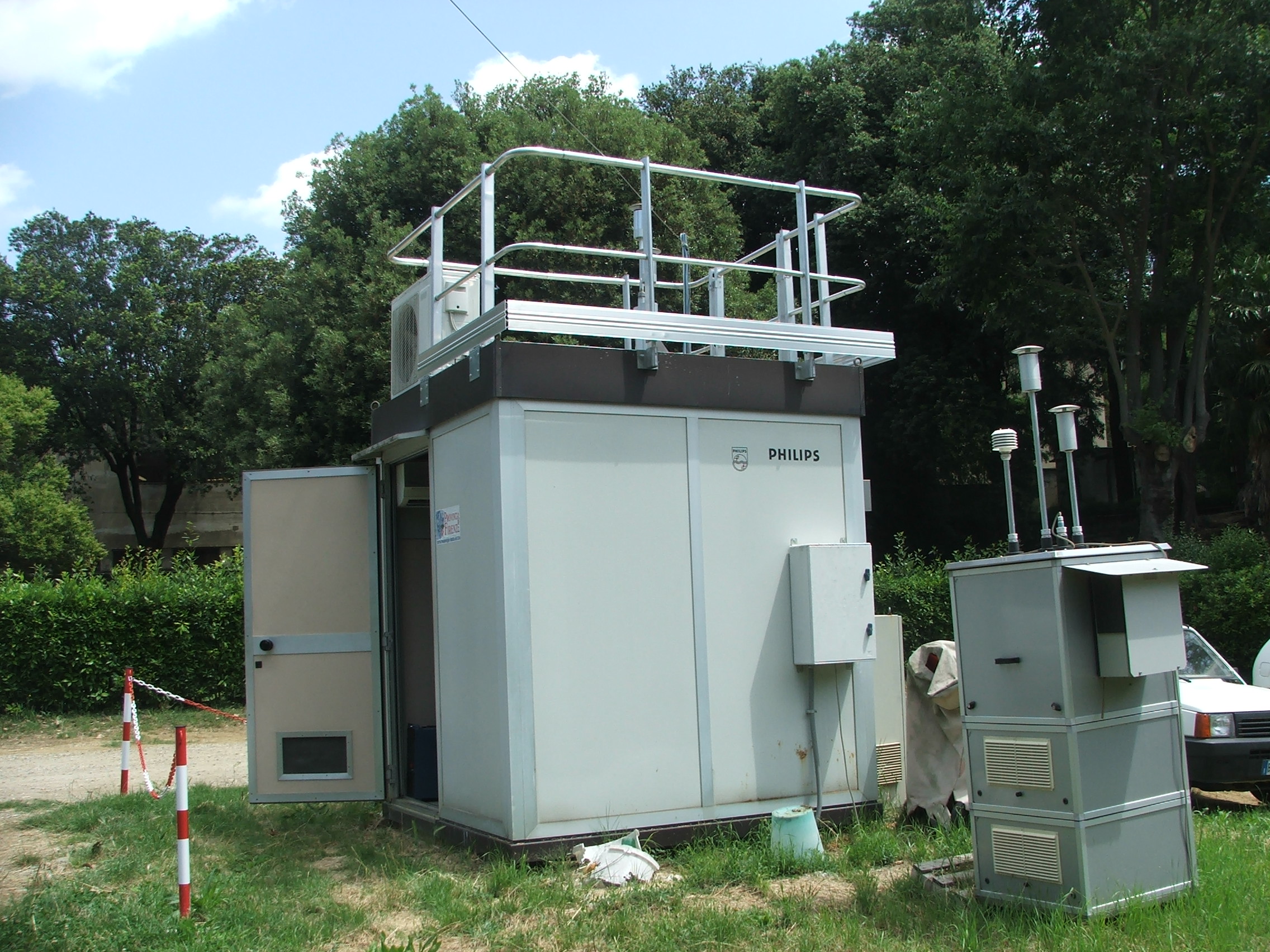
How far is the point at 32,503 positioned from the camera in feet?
96.5

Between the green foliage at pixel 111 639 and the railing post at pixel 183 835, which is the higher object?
the green foliage at pixel 111 639

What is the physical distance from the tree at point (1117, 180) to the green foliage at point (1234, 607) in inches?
201

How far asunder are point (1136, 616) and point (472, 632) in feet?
12.5

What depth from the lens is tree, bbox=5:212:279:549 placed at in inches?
1453

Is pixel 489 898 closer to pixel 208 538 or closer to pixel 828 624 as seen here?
pixel 828 624

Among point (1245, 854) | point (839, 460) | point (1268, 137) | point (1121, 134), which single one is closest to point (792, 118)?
point (1121, 134)

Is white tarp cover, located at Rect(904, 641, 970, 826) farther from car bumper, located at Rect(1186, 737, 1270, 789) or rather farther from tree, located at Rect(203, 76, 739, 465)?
tree, located at Rect(203, 76, 739, 465)

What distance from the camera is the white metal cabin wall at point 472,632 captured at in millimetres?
6484

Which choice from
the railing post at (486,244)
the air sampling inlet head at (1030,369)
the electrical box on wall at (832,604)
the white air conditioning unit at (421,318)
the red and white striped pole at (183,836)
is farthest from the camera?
the white air conditioning unit at (421,318)

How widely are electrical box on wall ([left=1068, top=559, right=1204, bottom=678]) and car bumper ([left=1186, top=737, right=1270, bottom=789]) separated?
3533 millimetres

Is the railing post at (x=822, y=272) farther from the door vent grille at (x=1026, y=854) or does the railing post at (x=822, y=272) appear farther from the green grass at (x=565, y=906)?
the door vent grille at (x=1026, y=854)

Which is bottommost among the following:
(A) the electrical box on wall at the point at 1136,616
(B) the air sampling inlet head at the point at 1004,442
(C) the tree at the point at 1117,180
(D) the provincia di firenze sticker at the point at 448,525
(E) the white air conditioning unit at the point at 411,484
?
(A) the electrical box on wall at the point at 1136,616

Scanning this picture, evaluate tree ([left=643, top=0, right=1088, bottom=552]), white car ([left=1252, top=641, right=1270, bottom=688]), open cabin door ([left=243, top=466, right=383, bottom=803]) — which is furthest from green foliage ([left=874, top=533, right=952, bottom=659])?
open cabin door ([left=243, top=466, right=383, bottom=803])

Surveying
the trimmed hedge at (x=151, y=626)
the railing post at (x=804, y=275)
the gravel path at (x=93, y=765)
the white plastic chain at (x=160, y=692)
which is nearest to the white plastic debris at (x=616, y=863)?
the railing post at (x=804, y=275)
